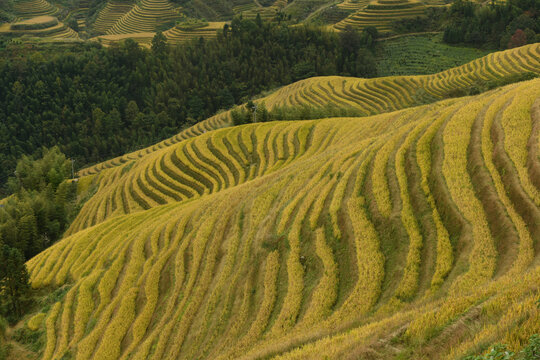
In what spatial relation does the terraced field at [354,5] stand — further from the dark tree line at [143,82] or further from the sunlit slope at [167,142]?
the sunlit slope at [167,142]

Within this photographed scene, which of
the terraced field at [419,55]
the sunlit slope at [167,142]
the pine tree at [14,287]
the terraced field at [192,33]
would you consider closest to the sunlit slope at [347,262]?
the pine tree at [14,287]

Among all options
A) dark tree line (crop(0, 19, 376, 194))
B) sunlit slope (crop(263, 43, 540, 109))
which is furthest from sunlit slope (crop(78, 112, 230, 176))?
sunlit slope (crop(263, 43, 540, 109))

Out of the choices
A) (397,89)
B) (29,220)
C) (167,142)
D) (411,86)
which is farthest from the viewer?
(167,142)

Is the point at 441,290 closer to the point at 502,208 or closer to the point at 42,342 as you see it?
the point at 502,208

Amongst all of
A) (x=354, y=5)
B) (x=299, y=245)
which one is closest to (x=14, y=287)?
(x=299, y=245)

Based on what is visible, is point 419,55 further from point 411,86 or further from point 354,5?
point 354,5

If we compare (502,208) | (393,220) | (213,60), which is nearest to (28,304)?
(393,220)
